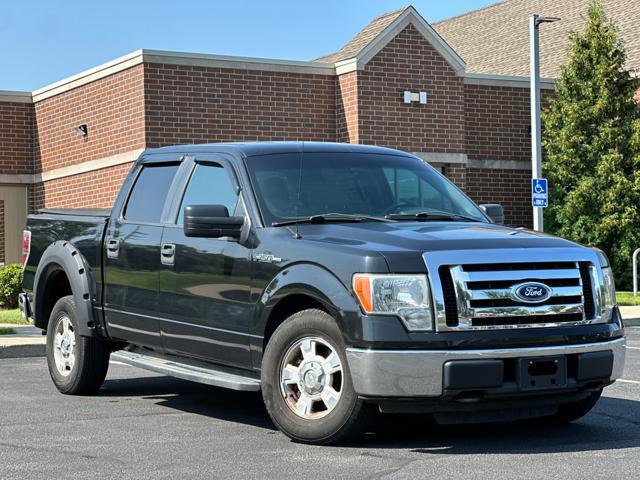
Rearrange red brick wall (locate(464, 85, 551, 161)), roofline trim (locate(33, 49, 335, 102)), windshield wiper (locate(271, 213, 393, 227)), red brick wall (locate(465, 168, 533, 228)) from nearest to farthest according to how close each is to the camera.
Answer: windshield wiper (locate(271, 213, 393, 227))
roofline trim (locate(33, 49, 335, 102))
red brick wall (locate(464, 85, 551, 161))
red brick wall (locate(465, 168, 533, 228))

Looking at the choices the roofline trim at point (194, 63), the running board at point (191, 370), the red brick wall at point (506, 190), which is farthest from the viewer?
the red brick wall at point (506, 190)

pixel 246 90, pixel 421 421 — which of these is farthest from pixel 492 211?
pixel 246 90

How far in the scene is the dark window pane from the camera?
345 inches

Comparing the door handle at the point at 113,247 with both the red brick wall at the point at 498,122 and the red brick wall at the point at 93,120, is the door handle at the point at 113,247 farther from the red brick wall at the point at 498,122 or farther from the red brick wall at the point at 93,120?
the red brick wall at the point at 498,122

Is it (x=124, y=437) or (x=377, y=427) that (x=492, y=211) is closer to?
(x=377, y=427)

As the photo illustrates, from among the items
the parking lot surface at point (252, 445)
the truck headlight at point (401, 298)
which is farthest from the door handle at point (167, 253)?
the truck headlight at point (401, 298)

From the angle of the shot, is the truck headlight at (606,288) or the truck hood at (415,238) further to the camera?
the truck headlight at (606,288)

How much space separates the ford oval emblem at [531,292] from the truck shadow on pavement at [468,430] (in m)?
0.95

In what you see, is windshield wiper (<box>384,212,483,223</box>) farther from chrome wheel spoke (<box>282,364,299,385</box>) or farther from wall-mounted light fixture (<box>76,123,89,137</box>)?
wall-mounted light fixture (<box>76,123,89,137</box>)

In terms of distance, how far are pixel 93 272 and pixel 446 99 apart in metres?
18.1

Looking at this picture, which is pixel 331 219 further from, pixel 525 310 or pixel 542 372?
pixel 542 372

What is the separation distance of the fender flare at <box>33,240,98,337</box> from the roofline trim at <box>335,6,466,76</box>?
15.9 meters

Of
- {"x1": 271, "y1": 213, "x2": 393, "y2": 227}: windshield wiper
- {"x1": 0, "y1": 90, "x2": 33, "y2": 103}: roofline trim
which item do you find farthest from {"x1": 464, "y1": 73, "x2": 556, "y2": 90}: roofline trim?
{"x1": 271, "y1": 213, "x2": 393, "y2": 227}: windshield wiper

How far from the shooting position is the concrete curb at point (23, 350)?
14.5 metres
